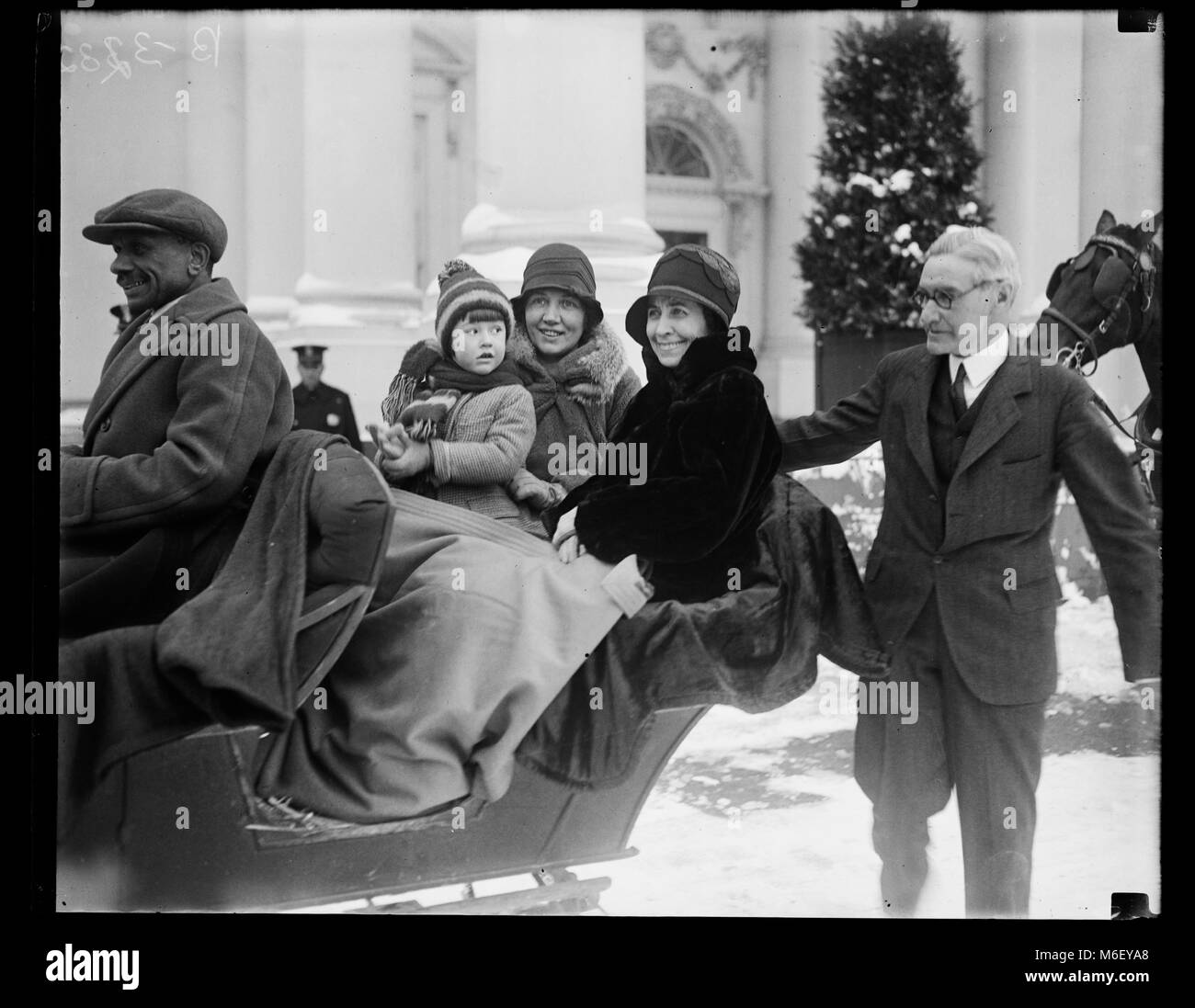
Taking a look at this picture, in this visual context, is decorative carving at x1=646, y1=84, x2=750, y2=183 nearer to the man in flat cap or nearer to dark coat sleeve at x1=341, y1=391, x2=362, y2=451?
dark coat sleeve at x1=341, y1=391, x2=362, y2=451

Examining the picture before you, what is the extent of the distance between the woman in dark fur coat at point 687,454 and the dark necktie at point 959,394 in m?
0.57

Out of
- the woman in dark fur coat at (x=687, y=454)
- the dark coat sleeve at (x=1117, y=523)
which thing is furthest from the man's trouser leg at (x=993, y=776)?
the woman in dark fur coat at (x=687, y=454)

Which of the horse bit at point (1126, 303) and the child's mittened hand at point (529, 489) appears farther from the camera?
the horse bit at point (1126, 303)

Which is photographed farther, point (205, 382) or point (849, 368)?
point (849, 368)

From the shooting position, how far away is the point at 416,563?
15.0 feet

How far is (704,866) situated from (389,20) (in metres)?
2.89

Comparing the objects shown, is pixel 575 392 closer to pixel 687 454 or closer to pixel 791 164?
pixel 687 454

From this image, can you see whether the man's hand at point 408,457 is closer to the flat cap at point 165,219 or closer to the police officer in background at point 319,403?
the police officer in background at point 319,403

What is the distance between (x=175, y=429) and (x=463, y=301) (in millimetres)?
953

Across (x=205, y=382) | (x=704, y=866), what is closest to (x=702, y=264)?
(x=205, y=382)

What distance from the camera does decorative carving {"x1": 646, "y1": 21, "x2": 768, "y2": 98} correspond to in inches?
186

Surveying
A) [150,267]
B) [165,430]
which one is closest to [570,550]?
[165,430]

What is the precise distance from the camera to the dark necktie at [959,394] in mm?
4652
